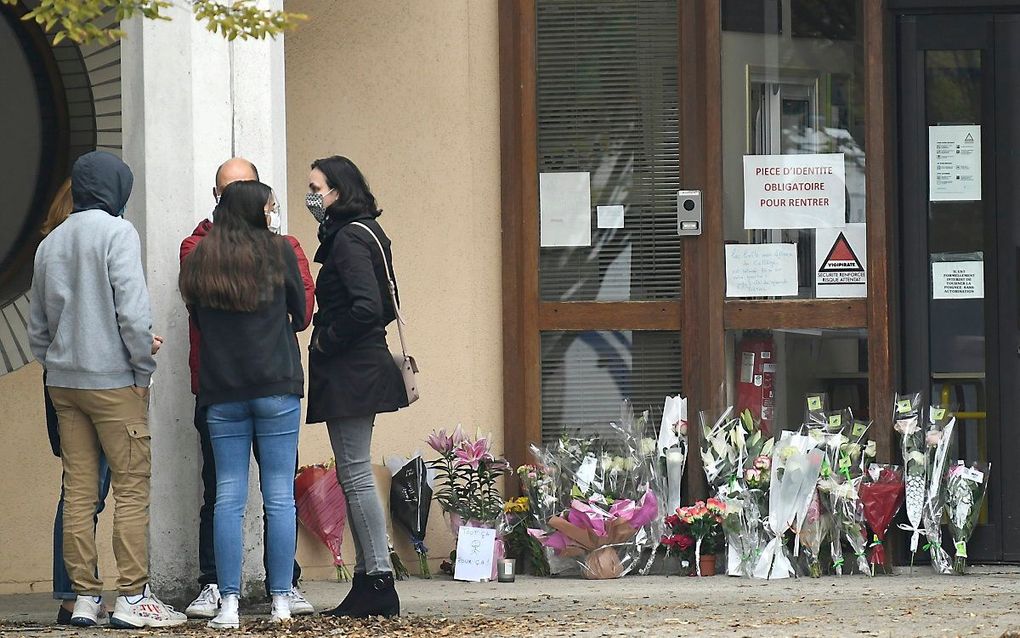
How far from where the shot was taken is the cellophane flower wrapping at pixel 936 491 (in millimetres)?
7379

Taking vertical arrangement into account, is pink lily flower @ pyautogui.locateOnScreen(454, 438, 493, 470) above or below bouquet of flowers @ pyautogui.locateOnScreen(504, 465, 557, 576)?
above

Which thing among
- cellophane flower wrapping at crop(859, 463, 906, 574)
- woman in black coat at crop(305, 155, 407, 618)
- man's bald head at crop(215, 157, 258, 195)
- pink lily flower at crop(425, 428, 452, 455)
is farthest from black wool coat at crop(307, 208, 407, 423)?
cellophane flower wrapping at crop(859, 463, 906, 574)

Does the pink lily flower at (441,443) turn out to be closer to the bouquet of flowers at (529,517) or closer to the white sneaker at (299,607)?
the bouquet of flowers at (529,517)

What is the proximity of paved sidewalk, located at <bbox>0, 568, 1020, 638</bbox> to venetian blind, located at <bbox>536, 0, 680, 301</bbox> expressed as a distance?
4.67 ft

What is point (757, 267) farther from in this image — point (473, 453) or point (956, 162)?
point (473, 453)

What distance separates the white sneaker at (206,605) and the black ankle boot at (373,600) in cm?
49

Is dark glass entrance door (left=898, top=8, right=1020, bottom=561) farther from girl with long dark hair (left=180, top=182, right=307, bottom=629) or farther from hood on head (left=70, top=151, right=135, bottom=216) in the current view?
hood on head (left=70, top=151, right=135, bottom=216)

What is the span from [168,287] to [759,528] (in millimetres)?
2825

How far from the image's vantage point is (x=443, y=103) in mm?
7820

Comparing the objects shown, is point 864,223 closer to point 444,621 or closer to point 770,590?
point 770,590

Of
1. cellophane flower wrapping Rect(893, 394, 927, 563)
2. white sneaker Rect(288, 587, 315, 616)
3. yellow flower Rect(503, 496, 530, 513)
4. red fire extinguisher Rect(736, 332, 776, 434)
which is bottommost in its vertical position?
white sneaker Rect(288, 587, 315, 616)

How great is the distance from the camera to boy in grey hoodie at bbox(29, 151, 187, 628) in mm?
5898

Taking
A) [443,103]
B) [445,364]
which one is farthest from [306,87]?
[445,364]

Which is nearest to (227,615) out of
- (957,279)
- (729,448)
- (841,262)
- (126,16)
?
(126,16)
